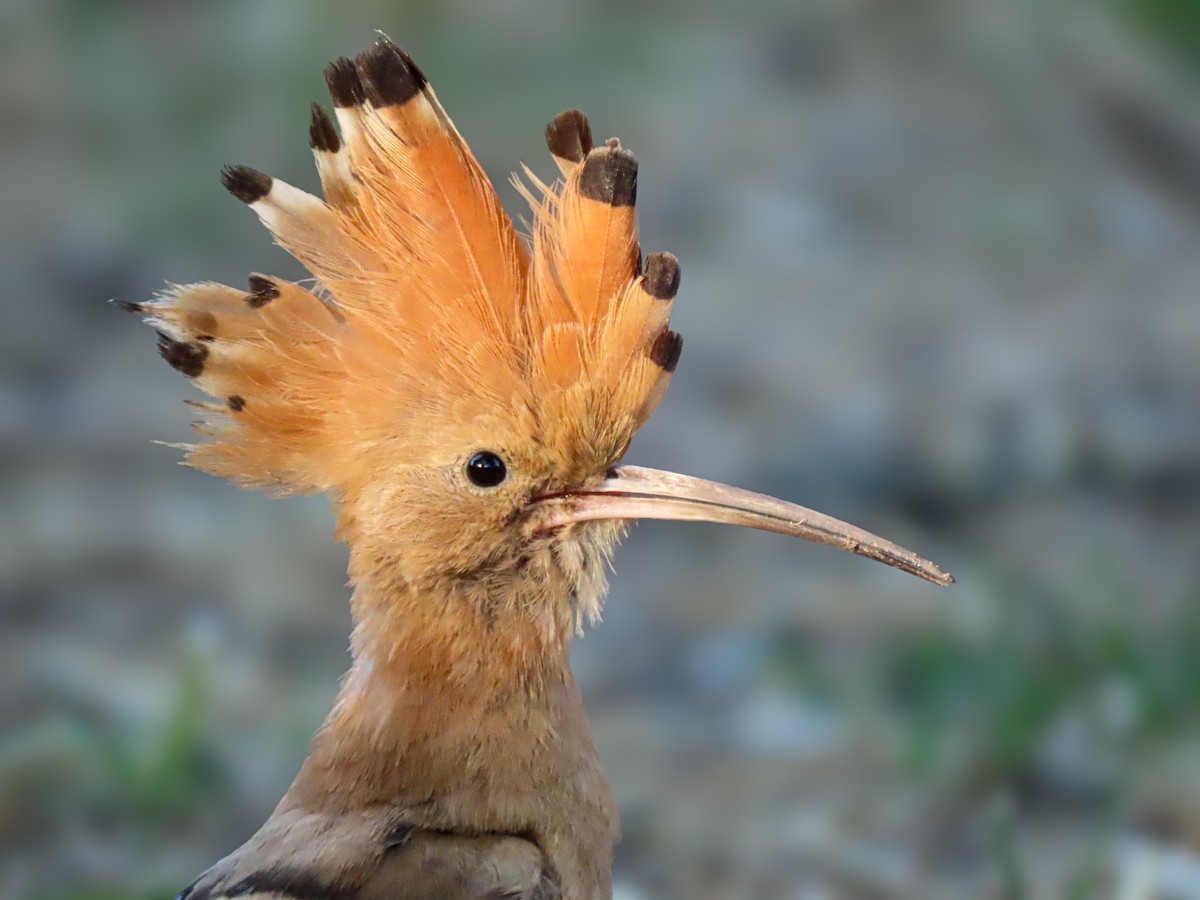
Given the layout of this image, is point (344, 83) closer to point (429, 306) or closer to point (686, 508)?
point (429, 306)

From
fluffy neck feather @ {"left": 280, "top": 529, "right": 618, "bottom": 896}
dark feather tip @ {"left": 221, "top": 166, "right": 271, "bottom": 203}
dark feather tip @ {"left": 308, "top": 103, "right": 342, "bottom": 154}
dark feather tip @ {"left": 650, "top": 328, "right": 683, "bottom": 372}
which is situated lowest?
fluffy neck feather @ {"left": 280, "top": 529, "right": 618, "bottom": 896}

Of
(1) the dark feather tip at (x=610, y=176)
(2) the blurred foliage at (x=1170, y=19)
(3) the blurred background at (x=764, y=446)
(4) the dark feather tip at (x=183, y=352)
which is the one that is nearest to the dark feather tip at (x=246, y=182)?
(4) the dark feather tip at (x=183, y=352)

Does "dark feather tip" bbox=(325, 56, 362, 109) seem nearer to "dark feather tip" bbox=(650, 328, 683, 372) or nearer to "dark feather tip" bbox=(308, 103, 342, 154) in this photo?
"dark feather tip" bbox=(308, 103, 342, 154)

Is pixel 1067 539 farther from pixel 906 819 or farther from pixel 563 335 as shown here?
pixel 563 335

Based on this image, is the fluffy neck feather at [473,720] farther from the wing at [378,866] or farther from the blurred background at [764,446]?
the blurred background at [764,446]

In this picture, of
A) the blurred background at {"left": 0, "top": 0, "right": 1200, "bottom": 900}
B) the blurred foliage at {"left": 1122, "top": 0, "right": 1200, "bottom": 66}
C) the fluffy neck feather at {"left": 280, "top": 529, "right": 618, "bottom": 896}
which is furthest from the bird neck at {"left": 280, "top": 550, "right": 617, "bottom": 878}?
the blurred foliage at {"left": 1122, "top": 0, "right": 1200, "bottom": 66}

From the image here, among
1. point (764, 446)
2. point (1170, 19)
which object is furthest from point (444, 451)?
point (1170, 19)
